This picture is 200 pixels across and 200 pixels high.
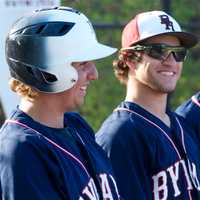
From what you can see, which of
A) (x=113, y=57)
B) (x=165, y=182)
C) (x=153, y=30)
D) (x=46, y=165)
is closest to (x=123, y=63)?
(x=153, y=30)

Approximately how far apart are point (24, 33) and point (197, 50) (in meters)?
9.76

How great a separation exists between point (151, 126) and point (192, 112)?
0.62 m

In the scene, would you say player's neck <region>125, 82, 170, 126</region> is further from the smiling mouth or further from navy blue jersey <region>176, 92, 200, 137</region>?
navy blue jersey <region>176, 92, 200, 137</region>

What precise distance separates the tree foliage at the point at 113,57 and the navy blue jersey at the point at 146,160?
22.9ft

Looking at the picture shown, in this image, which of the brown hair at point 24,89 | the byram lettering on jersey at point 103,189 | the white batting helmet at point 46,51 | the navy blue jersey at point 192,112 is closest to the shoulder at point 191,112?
the navy blue jersey at point 192,112

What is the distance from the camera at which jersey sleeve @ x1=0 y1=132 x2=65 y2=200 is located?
3.63 meters

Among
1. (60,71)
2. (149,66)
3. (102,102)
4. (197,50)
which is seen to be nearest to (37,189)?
(60,71)

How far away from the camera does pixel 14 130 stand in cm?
375

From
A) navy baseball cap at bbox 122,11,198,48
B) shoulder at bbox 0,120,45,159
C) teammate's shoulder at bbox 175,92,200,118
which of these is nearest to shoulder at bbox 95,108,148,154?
navy baseball cap at bbox 122,11,198,48

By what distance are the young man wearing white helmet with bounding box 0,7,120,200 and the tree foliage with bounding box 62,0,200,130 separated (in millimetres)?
7995

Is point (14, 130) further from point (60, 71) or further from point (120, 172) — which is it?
point (120, 172)

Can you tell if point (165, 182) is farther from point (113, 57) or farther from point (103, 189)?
point (113, 57)

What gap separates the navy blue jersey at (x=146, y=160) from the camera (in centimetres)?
485

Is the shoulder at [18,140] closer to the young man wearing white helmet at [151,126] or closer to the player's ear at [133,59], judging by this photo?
the young man wearing white helmet at [151,126]
